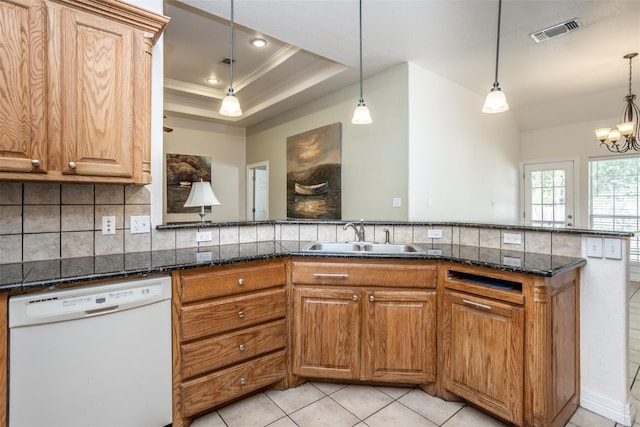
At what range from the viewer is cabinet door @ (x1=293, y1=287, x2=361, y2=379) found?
1957 mm

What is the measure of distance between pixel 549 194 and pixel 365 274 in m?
4.96

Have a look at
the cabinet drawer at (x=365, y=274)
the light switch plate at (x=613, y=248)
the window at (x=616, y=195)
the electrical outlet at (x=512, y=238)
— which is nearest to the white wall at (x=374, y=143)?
the electrical outlet at (x=512, y=238)

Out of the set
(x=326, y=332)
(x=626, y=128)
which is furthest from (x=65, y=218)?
(x=626, y=128)

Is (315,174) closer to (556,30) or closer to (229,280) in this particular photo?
(229,280)

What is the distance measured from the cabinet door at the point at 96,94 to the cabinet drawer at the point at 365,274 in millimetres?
1154

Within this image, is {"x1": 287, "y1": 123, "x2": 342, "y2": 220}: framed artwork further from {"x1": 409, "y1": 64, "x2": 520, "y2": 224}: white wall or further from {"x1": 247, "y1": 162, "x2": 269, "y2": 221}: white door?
{"x1": 247, "y1": 162, "x2": 269, "y2": 221}: white door

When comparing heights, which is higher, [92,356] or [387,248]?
[387,248]

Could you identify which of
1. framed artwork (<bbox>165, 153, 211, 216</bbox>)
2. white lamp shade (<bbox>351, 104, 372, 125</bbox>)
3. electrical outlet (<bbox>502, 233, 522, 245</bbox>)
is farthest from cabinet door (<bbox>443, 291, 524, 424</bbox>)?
framed artwork (<bbox>165, 153, 211, 216</bbox>)

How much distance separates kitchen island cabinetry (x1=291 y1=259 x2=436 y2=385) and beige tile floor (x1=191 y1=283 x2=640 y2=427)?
0.12 metres

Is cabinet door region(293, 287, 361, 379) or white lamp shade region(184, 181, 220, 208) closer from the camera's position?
cabinet door region(293, 287, 361, 379)

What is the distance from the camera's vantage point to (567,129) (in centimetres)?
515

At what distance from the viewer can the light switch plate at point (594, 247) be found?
1766mm

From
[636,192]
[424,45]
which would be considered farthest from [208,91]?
[636,192]

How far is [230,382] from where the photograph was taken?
5.84 ft
